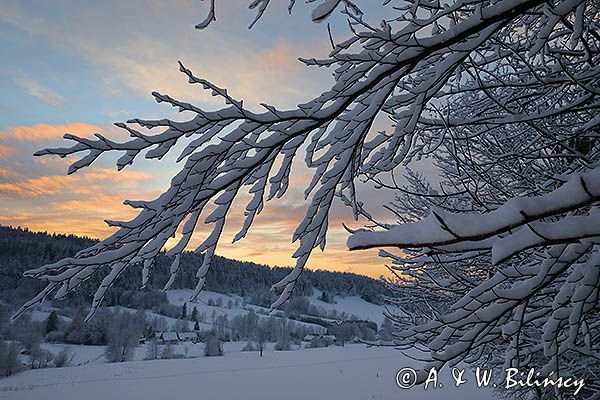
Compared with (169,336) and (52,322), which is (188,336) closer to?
(169,336)

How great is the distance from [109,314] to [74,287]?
65.3 metres

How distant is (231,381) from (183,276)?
40.8 metres

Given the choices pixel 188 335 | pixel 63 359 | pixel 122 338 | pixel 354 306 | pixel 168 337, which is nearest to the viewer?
pixel 63 359

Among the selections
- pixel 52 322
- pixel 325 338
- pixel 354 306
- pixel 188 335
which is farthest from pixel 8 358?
pixel 354 306

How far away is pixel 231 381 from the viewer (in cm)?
3200

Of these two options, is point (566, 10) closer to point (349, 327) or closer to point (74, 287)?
point (74, 287)

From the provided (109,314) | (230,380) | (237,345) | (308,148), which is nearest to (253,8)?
(308,148)

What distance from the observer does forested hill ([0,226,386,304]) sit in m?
51.8

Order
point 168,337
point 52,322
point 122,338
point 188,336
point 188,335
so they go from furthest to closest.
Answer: point 188,335 < point 188,336 < point 168,337 < point 52,322 < point 122,338

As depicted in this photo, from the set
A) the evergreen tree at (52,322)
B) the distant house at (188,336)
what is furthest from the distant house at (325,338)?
the evergreen tree at (52,322)

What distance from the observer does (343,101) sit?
1.63 metres

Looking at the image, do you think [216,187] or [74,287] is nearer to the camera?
[74,287]

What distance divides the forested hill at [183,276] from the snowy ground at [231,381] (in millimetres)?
8606

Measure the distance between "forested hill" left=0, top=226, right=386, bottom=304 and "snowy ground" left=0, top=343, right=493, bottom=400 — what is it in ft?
28.2
